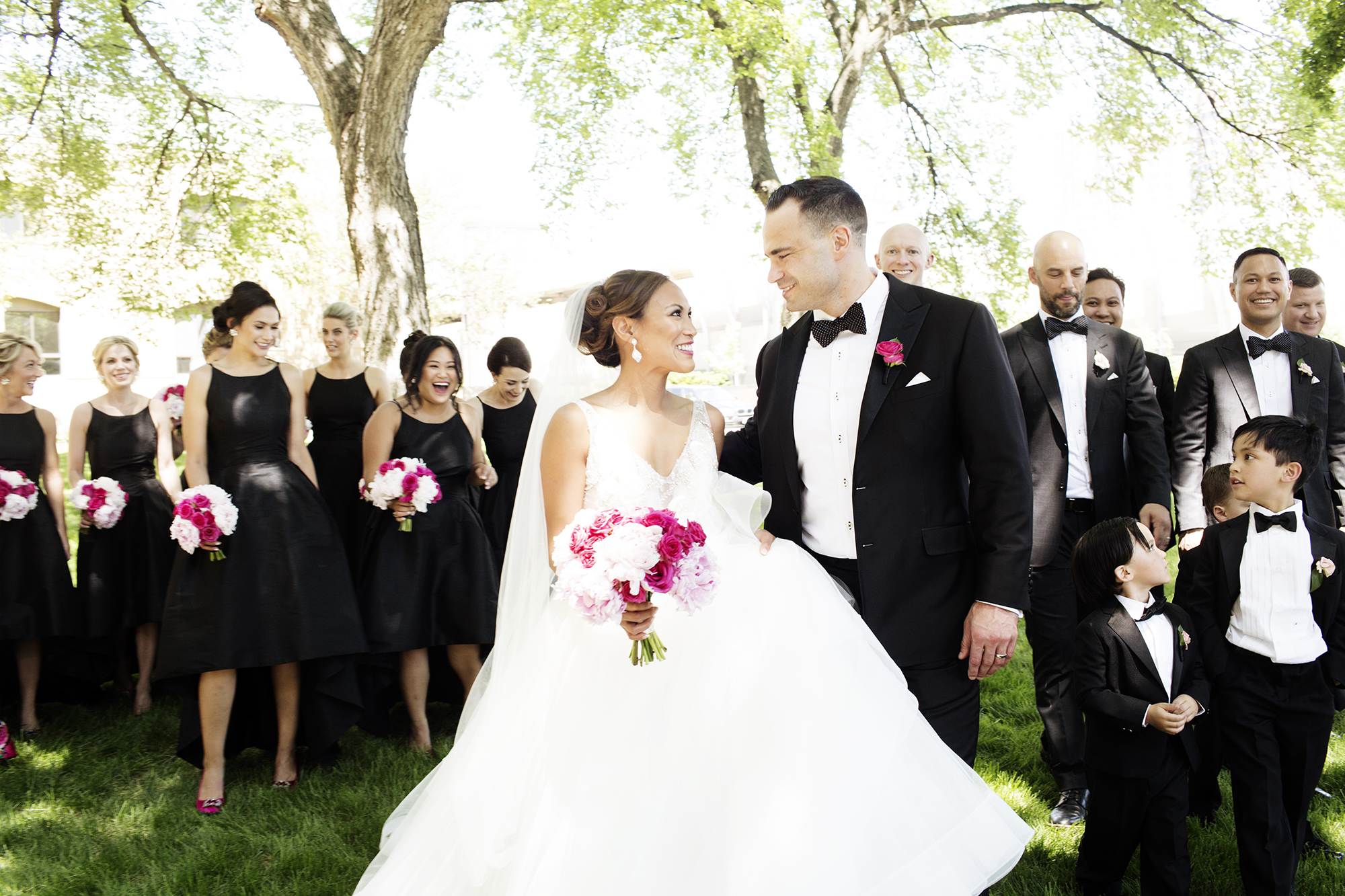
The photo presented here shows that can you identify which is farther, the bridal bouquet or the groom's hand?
the groom's hand

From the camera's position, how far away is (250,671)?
5.68 m

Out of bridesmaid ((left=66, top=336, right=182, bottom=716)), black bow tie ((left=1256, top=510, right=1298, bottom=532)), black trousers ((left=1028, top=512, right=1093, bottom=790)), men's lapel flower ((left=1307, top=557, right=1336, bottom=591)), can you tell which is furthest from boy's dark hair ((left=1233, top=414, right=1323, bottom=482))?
bridesmaid ((left=66, top=336, right=182, bottom=716))

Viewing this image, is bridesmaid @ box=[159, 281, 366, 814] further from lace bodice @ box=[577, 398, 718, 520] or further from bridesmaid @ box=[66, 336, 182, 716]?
lace bodice @ box=[577, 398, 718, 520]

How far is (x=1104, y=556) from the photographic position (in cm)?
370

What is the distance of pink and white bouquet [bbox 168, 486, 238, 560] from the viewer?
15.9ft

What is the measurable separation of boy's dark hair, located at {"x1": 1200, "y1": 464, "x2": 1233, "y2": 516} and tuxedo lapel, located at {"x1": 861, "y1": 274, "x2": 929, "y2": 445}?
89.6 inches

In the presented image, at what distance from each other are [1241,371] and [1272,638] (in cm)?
189

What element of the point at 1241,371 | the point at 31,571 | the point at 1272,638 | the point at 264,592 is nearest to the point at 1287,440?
the point at 1272,638

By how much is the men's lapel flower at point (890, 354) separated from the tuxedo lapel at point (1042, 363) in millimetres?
1928

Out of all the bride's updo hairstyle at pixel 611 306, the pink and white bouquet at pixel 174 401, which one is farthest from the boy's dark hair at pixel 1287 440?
the pink and white bouquet at pixel 174 401

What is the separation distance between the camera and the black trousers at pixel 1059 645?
4.66m

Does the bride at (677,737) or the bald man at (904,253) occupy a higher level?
the bald man at (904,253)

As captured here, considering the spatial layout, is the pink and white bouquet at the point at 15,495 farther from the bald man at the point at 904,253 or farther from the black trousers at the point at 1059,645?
the black trousers at the point at 1059,645

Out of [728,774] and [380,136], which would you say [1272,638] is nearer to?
[728,774]
